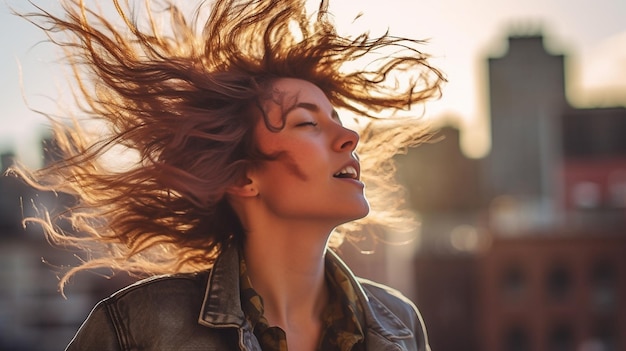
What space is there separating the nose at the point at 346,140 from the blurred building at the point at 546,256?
1622 inches

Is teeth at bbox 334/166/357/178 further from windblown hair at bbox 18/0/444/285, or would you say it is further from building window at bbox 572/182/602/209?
building window at bbox 572/182/602/209

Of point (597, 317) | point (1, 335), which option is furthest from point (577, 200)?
point (1, 335)

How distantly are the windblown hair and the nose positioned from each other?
0.27 m

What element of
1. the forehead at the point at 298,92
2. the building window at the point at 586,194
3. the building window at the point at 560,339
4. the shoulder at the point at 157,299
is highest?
the forehead at the point at 298,92

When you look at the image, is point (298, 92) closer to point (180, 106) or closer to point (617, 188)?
point (180, 106)

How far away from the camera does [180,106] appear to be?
325 cm

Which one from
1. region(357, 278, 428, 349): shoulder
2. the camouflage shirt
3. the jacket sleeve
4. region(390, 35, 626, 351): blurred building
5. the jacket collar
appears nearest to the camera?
the jacket sleeve

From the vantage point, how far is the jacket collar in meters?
3.04

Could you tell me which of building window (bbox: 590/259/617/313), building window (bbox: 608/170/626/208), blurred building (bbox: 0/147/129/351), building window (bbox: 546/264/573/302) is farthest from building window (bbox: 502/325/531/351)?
blurred building (bbox: 0/147/129/351)

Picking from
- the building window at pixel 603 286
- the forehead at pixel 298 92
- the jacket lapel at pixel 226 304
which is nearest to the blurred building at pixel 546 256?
the building window at pixel 603 286

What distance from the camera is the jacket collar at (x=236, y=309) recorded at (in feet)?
9.97

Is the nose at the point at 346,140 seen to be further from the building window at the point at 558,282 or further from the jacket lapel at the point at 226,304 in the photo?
the building window at the point at 558,282

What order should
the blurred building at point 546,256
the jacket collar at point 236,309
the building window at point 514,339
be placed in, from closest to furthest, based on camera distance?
1. the jacket collar at point 236,309
2. the blurred building at point 546,256
3. the building window at point 514,339

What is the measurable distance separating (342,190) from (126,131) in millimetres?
717
